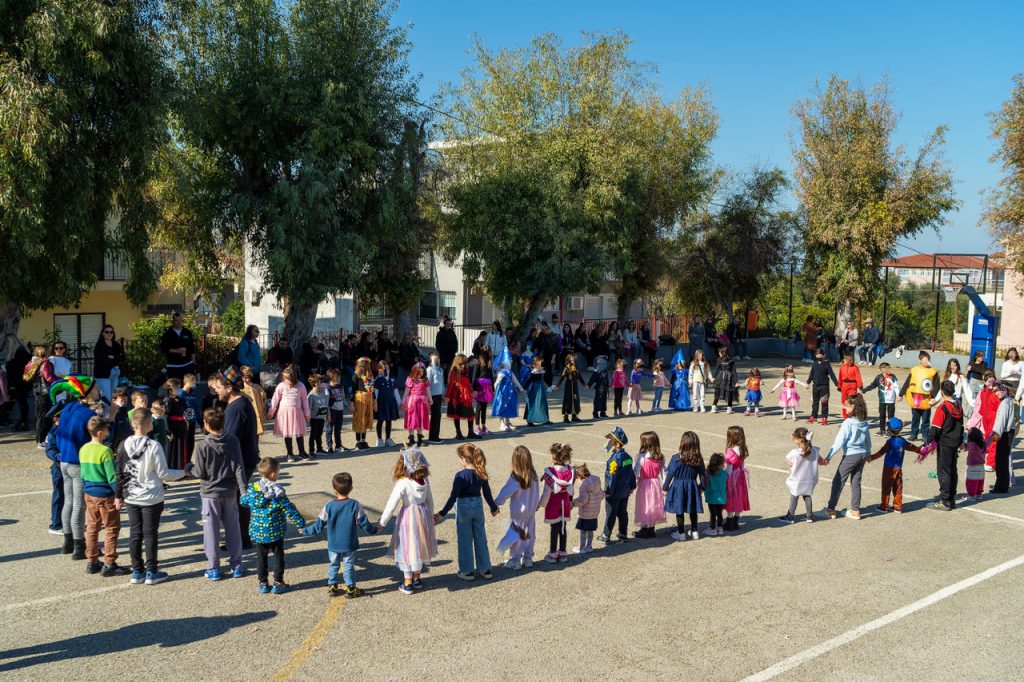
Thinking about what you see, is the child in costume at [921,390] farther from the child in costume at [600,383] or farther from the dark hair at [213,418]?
the dark hair at [213,418]

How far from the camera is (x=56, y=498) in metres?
9.81

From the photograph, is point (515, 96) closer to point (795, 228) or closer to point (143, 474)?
point (795, 228)

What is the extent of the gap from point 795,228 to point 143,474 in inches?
1211

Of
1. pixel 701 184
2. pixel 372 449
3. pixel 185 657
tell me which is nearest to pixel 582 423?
pixel 372 449

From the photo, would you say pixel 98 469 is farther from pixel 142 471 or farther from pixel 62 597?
pixel 62 597

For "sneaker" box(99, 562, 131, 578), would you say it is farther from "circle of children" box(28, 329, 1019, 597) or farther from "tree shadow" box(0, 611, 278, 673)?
"tree shadow" box(0, 611, 278, 673)

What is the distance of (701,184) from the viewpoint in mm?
32062

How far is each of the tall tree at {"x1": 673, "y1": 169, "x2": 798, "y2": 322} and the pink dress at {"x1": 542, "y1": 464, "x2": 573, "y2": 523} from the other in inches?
977

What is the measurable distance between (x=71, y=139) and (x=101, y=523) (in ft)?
31.4

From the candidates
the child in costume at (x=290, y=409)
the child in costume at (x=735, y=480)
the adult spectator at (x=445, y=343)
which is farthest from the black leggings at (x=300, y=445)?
the adult spectator at (x=445, y=343)

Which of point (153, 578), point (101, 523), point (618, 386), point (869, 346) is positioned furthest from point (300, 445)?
point (869, 346)

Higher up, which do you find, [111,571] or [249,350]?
[249,350]

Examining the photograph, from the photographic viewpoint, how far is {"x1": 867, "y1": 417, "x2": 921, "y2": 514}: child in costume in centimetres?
1141

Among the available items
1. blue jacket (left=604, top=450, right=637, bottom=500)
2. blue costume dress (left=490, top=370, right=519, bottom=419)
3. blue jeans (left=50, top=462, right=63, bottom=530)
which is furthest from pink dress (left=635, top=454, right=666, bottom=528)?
blue costume dress (left=490, top=370, right=519, bottom=419)
